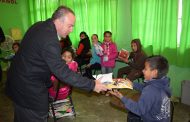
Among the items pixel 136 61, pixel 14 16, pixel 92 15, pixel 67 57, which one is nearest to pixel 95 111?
pixel 67 57

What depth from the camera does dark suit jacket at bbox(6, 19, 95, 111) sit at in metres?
2.10

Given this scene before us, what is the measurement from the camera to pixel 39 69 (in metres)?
2.20

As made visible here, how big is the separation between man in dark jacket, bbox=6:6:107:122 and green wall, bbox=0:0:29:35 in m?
6.18

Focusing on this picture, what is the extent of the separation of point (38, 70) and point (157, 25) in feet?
11.3

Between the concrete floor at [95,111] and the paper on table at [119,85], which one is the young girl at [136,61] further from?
the paper on table at [119,85]

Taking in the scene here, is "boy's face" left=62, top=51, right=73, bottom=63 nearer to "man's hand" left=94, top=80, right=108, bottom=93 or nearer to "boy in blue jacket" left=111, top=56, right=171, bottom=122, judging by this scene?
"man's hand" left=94, top=80, right=108, bottom=93

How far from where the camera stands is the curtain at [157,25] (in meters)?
4.76

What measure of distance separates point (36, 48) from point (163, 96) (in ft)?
4.00

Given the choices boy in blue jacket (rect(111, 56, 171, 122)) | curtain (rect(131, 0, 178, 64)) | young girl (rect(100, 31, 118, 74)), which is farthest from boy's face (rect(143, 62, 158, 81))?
young girl (rect(100, 31, 118, 74))

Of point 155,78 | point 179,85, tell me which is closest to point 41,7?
point 179,85

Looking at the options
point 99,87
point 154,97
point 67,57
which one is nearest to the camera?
point 154,97

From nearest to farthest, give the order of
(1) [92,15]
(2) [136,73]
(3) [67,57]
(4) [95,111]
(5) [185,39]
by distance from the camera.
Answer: (3) [67,57], (4) [95,111], (5) [185,39], (2) [136,73], (1) [92,15]

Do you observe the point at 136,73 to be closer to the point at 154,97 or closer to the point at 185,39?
the point at 185,39

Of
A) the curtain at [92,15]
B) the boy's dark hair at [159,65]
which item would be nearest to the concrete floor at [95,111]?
the curtain at [92,15]
